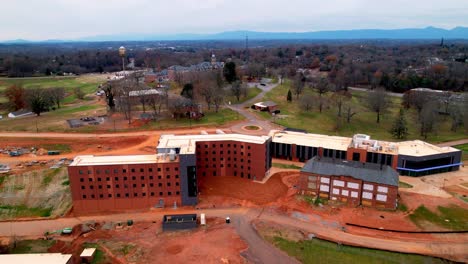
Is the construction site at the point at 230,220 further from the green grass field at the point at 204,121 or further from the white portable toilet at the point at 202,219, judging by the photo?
the green grass field at the point at 204,121

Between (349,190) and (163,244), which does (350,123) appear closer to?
(349,190)

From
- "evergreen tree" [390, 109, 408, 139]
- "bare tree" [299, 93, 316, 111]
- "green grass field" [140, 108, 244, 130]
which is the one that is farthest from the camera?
"bare tree" [299, 93, 316, 111]

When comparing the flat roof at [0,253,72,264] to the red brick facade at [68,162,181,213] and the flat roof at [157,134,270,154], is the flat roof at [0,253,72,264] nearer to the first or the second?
the red brick facade at [68,162,181,213]

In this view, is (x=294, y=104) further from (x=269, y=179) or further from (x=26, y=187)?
(x=26, y=187)

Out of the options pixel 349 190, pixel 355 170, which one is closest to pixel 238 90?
pixel 355 170

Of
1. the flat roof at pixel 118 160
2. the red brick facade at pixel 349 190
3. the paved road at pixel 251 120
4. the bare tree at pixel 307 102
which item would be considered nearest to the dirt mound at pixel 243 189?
the red brick facade at pixel 349 190

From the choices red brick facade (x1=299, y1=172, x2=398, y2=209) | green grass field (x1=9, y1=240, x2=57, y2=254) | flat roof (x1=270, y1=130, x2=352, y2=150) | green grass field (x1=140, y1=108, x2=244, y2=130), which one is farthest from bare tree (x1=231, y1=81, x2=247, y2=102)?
green grass field (x1=9, y1=240, x2=57, y2=254)
